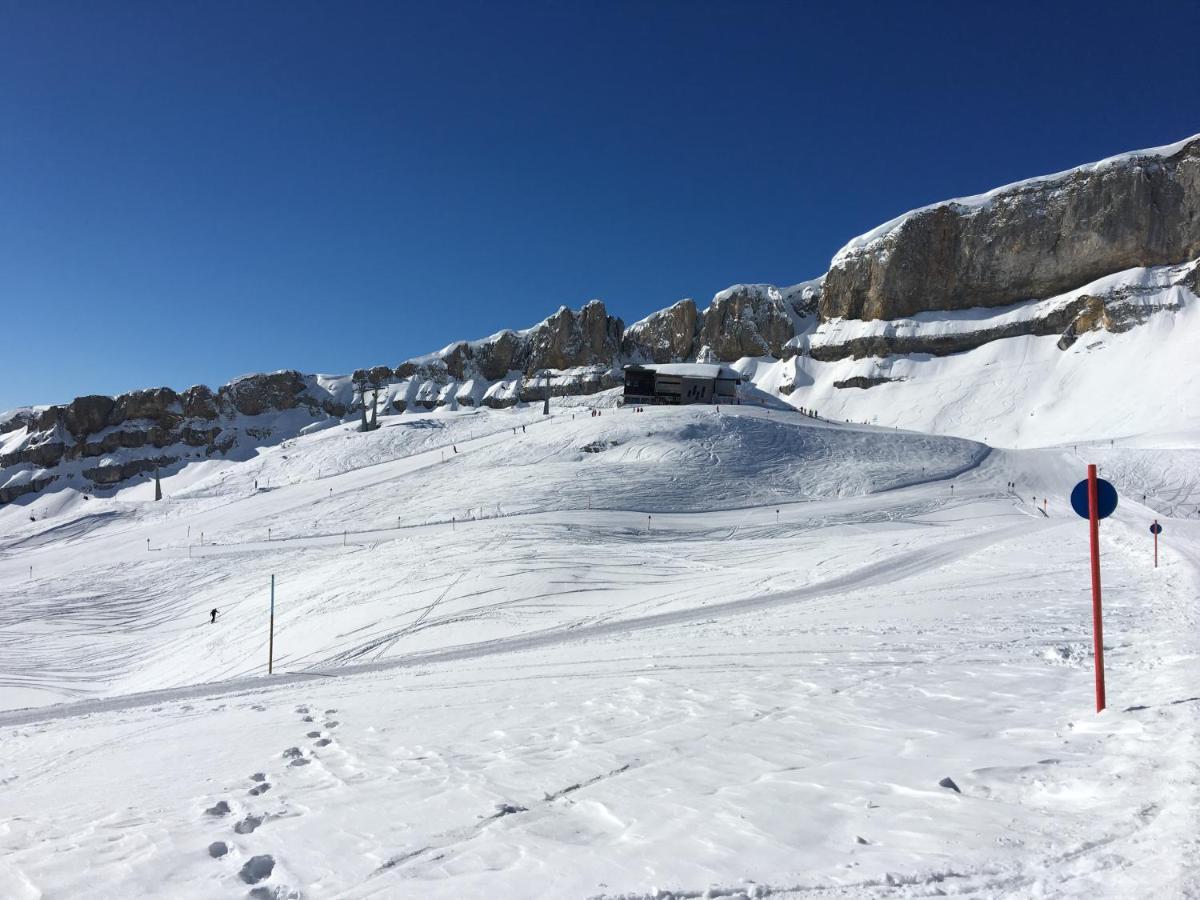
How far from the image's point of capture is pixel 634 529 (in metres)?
34.3

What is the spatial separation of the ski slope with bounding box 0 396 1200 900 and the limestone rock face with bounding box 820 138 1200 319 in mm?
111578

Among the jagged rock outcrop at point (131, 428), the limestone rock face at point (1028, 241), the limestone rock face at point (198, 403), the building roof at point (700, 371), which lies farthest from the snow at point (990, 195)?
the limestone rock face at point (198, 403)

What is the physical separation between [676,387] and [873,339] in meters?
67.9

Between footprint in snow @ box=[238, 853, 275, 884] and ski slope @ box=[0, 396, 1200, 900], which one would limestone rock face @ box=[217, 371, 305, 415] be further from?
footprint in snow @ box=[238, 853, 275, 884]

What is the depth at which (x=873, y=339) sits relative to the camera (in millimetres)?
127500

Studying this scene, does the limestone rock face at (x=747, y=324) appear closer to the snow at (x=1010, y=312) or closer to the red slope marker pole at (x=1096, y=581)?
the snow at (x=1010, y=312)

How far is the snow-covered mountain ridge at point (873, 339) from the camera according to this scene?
106m

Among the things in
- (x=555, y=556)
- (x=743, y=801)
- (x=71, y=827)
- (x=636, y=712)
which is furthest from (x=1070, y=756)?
(x=555, y=556)

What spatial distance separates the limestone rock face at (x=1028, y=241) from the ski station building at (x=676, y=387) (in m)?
70.3

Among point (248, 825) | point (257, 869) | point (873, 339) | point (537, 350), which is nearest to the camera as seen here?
point (257, 869)

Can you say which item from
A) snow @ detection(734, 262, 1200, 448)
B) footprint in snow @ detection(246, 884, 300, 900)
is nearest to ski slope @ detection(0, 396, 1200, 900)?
footprint in snow @ detection(246, 884, 300, 900)

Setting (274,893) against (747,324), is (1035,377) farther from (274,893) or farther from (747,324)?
(274,893)

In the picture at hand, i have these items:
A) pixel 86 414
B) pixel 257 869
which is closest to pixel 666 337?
pixel 86 414

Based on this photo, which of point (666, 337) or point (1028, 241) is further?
point (666, 337)
